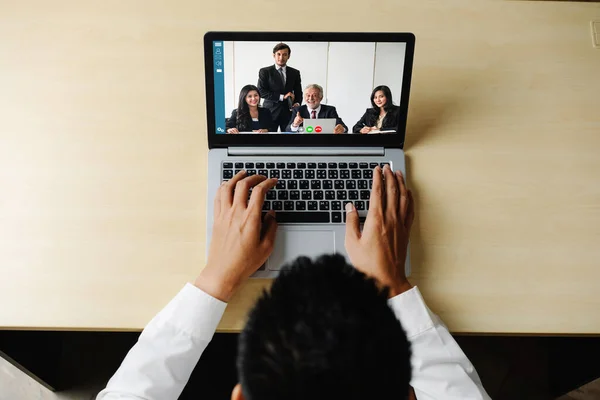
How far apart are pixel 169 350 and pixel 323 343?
14.6 inches

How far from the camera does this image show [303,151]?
78 cm

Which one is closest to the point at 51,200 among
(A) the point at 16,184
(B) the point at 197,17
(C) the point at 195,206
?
(A) the point at 16,184

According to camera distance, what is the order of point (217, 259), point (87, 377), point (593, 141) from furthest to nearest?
point (87, 377)
point (593, 141)
point (217, 259)

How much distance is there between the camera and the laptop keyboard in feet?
2.45

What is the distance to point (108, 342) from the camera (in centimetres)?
117

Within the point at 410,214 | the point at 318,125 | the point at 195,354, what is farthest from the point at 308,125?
the point at 195,354

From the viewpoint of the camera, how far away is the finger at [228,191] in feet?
2.40

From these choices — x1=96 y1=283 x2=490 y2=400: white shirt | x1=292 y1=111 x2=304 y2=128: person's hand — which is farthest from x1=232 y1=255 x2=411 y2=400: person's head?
x1=292 y1=111 x2=304 y2=128: person's hand

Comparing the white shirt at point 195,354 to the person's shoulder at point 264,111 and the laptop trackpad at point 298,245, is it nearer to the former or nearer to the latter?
the laptop trackpad at point 298,245

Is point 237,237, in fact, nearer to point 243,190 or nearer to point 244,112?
point 243,190

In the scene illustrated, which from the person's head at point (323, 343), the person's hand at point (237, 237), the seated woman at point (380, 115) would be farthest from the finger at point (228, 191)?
the person's head at point (323, 343)

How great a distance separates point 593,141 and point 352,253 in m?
0.47

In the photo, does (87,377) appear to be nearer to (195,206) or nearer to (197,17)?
(195,206)

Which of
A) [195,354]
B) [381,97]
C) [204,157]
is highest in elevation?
[381,97]
